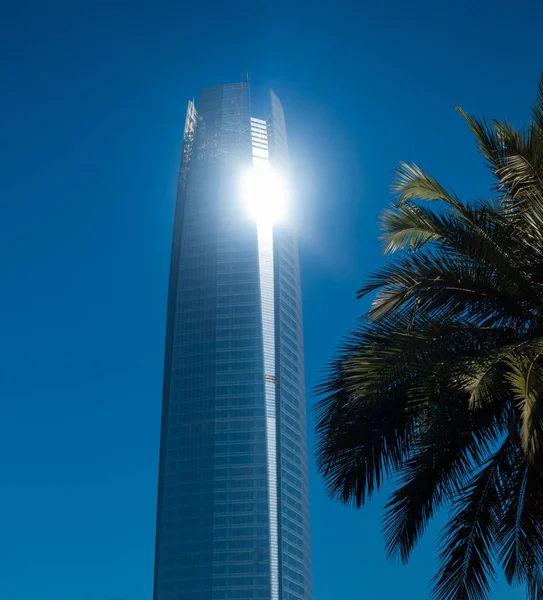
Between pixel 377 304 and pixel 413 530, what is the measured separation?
120 inches

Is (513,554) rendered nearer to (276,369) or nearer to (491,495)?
(491,495)

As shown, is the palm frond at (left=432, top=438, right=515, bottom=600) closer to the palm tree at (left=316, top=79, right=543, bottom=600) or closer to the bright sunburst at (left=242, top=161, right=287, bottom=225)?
the palm tree at (left=316, top=79, right=543, bottom=600)

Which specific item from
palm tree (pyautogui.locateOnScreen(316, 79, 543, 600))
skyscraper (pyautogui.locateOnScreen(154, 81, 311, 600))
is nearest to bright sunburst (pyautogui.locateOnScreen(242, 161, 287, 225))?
skyscraper (pyautogui.locateOnScreen(154, 81, 311, 600))

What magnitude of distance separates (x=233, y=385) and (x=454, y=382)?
136 metres

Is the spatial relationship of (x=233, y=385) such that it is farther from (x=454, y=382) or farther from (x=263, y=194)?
(x=454, y=382)

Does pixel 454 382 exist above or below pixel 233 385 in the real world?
below

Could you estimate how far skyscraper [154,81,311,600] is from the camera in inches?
5364

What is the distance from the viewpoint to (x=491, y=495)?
41.2 ft

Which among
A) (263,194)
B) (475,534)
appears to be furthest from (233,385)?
(475,534)

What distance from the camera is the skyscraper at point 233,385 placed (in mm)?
136250

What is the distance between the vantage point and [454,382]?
1112cm

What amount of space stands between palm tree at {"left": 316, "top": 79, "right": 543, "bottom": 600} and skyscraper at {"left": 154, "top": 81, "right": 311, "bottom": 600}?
416 ft

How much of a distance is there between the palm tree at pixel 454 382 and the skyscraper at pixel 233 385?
127 m

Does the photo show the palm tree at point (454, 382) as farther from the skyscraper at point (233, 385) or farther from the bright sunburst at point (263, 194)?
the bright sunburst at point (263, 194)
